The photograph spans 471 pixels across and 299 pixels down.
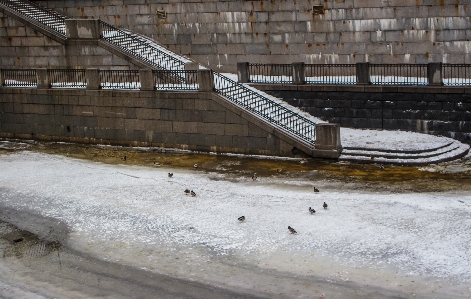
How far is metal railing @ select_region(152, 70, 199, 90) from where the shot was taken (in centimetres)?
2428

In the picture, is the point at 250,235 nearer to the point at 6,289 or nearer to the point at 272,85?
the point at 6,289

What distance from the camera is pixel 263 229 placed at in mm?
15266

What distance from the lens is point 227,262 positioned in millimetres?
→ 13594

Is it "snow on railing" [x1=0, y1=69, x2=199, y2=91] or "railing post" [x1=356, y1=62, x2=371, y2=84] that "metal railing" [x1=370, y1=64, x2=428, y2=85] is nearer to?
"railing post" [x1=356, y1=62, x2=371, y2=84]

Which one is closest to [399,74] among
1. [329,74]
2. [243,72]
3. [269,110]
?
[329,74]

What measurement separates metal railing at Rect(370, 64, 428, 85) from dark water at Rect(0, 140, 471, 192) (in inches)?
140

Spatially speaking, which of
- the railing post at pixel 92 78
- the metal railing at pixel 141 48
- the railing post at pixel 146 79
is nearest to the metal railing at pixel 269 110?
the railing post at pixel 146 79

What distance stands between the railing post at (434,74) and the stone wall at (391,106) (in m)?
0.24

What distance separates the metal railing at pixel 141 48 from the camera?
27.7m

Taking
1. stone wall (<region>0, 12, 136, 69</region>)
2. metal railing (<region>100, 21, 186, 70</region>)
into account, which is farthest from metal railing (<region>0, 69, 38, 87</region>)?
metal railing (<region>100, 21, 186, 70</region>)

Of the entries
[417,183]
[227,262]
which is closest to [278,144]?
[417,183]

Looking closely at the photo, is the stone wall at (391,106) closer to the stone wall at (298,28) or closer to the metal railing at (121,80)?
the stone wall at (298,28)

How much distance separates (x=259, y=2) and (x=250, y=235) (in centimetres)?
1494

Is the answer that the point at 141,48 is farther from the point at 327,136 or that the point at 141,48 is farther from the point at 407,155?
the point at 407,155
